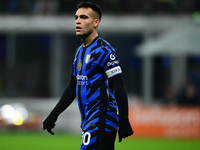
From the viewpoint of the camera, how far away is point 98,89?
4707 mm

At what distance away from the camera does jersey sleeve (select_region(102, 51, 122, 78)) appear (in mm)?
4625

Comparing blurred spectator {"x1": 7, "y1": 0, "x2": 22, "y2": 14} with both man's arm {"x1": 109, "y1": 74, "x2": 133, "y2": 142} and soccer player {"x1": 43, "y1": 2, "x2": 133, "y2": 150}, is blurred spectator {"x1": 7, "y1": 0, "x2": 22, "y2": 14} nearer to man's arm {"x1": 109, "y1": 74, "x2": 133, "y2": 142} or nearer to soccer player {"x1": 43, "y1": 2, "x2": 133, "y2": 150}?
soccer player {"x1": 43, "y1": 2, "x2": 133, "y2": 150}

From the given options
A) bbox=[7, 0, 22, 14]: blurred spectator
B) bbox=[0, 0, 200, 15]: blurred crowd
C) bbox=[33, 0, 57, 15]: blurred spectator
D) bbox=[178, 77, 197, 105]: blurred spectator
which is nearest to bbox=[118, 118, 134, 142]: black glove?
bbox=[178, 77, 197, 105]: blurred spectator

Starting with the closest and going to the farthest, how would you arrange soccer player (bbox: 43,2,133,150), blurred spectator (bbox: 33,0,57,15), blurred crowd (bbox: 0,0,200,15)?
soccer player (bbox: 43,2,133,150)
blurred crowd (bbox: 0,0,200,15)
blurred spectator (bbox: 33,0,57,15)

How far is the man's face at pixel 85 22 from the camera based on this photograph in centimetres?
485

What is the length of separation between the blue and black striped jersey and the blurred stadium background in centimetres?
1160

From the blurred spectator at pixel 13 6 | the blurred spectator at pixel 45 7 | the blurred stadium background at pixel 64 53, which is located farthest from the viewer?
the blurred spectator at pixel 13 6

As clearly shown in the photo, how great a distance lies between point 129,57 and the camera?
760 inches

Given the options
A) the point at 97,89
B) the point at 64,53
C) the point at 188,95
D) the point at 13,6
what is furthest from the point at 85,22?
the point at 13,6

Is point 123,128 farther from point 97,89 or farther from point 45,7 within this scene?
point 45,7

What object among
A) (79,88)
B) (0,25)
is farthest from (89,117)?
(0,25)

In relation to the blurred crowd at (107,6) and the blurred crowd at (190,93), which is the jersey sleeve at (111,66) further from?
the blurred crowd at (107,6)

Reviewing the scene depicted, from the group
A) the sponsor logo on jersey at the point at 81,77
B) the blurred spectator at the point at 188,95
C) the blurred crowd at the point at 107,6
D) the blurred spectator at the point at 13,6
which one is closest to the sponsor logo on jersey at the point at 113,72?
the sponsor logo on jersey at the point at 81,77

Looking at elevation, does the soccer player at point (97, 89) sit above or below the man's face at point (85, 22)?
below
